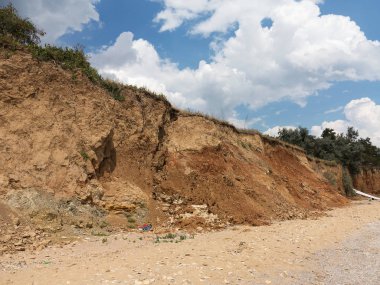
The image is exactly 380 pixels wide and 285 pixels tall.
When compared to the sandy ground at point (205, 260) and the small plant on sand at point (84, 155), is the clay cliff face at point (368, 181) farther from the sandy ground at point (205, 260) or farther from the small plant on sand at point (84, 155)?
the small plant on sand at point (84, 155)

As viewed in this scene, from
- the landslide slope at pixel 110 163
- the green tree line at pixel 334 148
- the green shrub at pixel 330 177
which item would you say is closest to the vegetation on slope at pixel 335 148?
the green tree line at pixel 334 148

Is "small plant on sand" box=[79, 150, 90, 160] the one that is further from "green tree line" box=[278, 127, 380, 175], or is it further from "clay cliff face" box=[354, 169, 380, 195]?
"clay cliff face" box=[354, 169, 380, 195]

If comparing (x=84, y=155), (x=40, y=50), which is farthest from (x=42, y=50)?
(x=84, y=155)

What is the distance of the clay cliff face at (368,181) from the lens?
4669 cm

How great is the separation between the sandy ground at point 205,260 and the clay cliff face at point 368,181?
122 ft

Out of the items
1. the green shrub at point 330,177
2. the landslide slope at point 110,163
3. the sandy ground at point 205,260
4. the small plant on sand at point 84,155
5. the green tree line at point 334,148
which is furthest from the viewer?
the green tree line at point 334,148

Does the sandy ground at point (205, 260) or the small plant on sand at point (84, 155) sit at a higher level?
the small plant on sand at point (84, 155)

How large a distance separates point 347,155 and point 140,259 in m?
42.1

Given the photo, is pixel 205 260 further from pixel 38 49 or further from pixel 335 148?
pixel 335 148

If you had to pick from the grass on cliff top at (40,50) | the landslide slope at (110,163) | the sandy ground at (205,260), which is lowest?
the sandy ground at (205,260)

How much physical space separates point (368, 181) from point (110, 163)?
137 ft

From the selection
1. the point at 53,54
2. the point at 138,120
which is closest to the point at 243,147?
the point at 138,120


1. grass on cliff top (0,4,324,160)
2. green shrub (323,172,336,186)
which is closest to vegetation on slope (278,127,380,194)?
green shrub (323,172,336,186)

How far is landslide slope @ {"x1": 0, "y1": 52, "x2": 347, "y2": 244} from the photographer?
11750 millimetres
